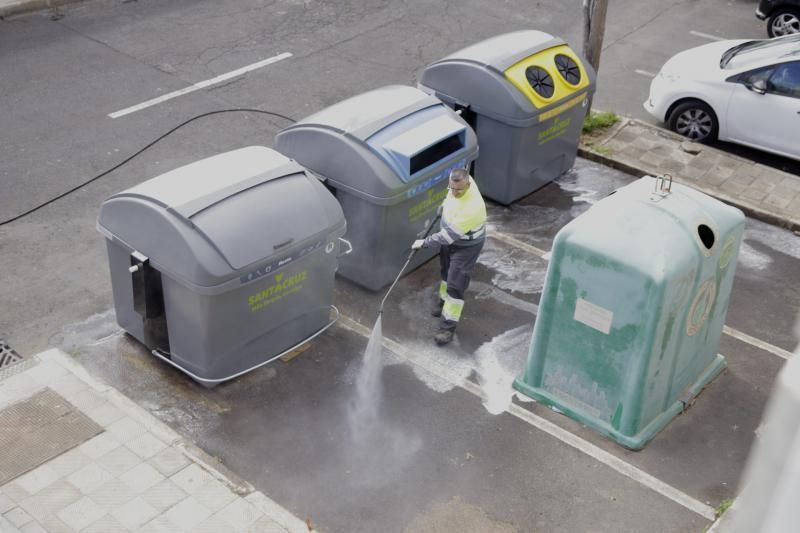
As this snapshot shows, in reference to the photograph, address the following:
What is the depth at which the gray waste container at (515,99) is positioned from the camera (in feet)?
28.8

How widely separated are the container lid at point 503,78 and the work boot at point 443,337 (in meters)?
2.47

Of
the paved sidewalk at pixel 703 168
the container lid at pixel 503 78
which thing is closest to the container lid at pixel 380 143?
the container lid at pixel 503 78

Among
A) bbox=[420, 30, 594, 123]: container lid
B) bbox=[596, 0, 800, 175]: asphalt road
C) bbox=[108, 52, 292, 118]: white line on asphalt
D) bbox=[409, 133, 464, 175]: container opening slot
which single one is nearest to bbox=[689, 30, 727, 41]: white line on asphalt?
bbox=[596, 0, 800, 175]: asphalt road

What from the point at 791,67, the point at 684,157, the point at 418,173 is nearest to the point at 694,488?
the point at 418,173

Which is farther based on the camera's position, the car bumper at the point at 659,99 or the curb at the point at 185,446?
the car bumper at the point at 659,99

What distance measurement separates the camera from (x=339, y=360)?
23.5 feet

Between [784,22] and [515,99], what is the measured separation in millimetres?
7312

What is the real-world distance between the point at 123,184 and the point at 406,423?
14.8ft

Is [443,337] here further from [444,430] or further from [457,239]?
[444,430]

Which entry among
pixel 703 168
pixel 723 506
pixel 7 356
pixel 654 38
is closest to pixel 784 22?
pixel 654 38

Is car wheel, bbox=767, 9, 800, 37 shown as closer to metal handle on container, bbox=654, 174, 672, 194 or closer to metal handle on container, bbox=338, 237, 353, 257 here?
metal handle on container, bbox=654, 174, 672, 194

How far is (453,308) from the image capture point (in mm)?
7320

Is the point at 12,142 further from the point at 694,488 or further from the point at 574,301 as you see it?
the point at 694,488

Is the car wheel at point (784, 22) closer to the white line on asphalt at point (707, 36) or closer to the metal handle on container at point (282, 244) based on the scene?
the white line on asphalt at point (707, 36)
